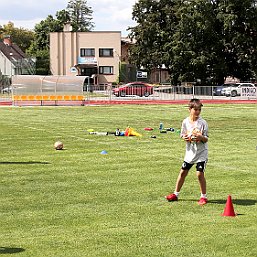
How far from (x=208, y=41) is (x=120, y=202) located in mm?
65153

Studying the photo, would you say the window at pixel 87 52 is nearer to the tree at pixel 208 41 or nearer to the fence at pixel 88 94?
the tree at pixel 208 41

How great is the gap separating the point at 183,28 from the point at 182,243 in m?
66.5

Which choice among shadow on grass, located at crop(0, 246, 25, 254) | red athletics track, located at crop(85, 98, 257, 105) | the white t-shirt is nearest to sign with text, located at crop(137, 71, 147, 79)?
red athletics track, located at crop(85, 98, 257, 105)

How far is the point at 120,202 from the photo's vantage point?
33.1ft

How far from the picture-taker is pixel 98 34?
9306 cm

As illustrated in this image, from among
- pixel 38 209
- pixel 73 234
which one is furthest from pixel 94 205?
pixel 73 234

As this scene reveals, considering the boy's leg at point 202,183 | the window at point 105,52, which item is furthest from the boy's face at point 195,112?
the window at point 105,52

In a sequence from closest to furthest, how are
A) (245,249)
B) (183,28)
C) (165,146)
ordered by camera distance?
(245,249) → (165,146) → (183,28)

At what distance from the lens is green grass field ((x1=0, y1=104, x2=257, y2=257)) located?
7516mm

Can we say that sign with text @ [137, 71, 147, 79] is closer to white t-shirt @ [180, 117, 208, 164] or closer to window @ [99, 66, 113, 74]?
window @ [99, 66, 113, 74]

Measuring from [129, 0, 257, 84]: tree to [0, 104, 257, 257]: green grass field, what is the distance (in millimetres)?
54243

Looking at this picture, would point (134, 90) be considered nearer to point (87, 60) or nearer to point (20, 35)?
point (87, 60)

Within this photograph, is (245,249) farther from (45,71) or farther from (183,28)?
(45,71)

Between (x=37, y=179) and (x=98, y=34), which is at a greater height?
(x=98, y=34)
